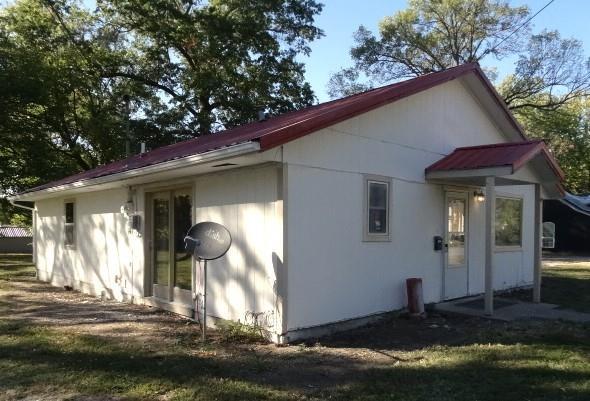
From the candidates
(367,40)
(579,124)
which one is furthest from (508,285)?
(579,124)

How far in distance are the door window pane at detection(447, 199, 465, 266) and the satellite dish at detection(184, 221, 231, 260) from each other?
15.4 ft

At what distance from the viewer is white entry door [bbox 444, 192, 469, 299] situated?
385 inches

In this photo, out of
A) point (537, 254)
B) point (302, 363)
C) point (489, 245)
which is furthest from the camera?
point (537, 254)

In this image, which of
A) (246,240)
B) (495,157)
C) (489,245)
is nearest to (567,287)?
(489,245)

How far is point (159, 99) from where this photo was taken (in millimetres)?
25656

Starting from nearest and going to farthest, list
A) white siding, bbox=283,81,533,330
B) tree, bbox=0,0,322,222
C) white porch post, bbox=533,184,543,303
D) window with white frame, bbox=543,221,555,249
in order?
white siding, bbox=283,81,533,330
white porch post, bbox=533,184,543,303
tree, bbox=0,0,322,222
window with white frame, bbox=543,221,555,249

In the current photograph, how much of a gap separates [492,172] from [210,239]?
4447mm

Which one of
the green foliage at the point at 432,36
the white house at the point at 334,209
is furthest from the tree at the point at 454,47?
the white house at the point at 334,209

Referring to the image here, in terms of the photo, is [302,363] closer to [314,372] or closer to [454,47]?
[314,372]

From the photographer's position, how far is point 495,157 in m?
8.67

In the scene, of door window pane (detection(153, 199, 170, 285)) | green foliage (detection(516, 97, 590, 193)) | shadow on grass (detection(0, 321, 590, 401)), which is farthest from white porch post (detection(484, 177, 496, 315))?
green foliage (detection(516, 97, 590, 193))

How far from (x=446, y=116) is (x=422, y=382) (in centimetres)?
617

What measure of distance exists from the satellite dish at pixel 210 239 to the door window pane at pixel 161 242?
2760 millimetres

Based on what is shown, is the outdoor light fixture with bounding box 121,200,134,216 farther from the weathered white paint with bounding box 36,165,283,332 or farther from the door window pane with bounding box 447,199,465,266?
the door window pane with bounding box 447,199,465,266
